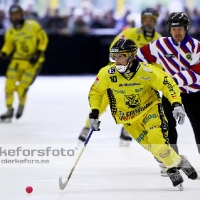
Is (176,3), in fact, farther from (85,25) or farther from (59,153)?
(59,153)

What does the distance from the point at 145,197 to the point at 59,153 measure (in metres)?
2.76

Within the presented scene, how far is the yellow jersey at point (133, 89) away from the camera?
23.3ft

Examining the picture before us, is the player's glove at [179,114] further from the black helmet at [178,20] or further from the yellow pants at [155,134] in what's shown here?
the black helmet at [178,20]

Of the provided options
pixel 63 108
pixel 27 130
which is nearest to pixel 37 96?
pixel 63 108

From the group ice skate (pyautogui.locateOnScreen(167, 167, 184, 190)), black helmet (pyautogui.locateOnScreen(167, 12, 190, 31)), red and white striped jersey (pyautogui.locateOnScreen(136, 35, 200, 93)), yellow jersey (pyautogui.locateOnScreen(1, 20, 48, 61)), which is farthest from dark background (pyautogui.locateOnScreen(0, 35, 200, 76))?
ice skate (pyautogui.locateOnScreen(167, 167, 184, 190))

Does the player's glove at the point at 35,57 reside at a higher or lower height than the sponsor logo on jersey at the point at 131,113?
lower

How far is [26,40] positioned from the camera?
12930 mm

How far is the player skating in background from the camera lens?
7.82 m

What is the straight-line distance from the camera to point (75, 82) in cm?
2030

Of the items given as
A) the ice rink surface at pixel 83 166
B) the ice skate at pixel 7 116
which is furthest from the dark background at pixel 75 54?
the ice skate at pixel 7 116

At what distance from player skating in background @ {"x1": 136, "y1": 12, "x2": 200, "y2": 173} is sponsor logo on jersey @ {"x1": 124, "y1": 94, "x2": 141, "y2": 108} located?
2.27ft

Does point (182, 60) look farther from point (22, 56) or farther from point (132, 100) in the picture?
point (22, 56)

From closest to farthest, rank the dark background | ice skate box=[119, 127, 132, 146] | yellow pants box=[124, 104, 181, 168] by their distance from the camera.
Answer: yellow pants box=[124, 104, 181, 168] → ice skate box=[119, 127, 132, 146] → the dark background

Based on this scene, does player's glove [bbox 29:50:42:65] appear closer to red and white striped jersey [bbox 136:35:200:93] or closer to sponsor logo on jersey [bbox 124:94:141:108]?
red and white striped jersey [bbox 136:35:200:93]
